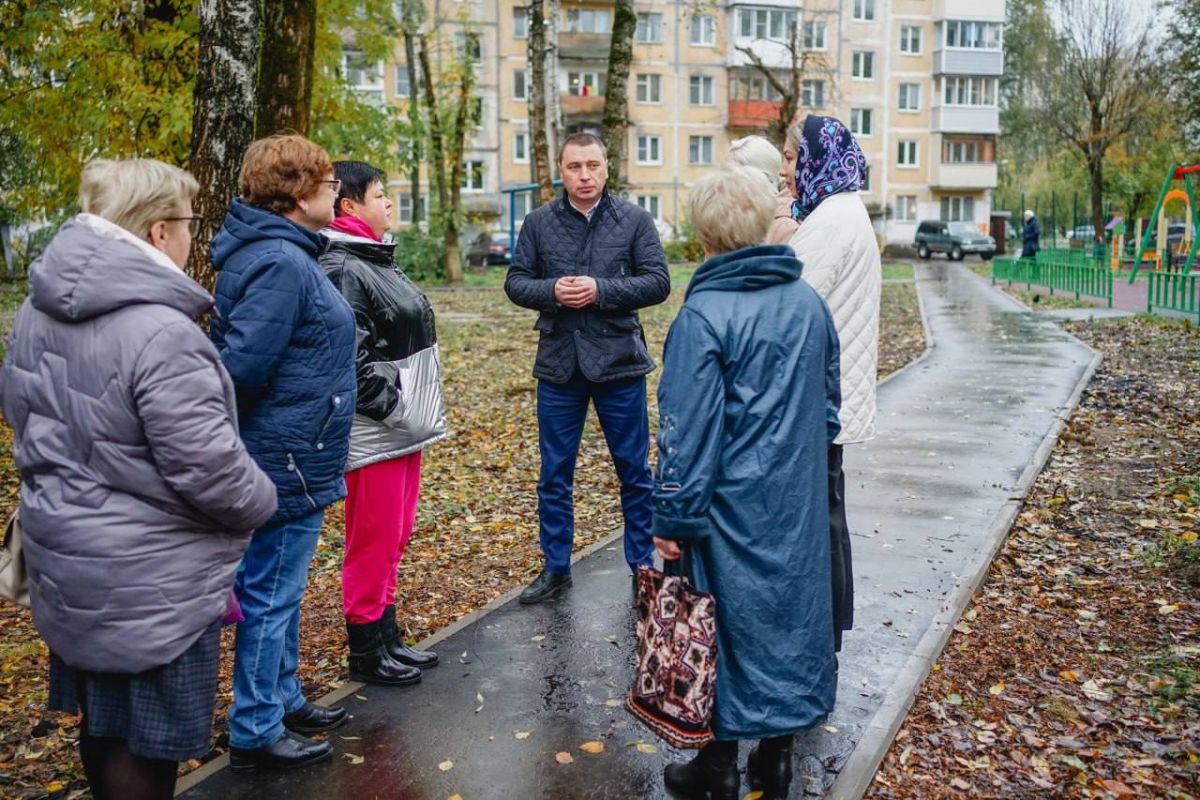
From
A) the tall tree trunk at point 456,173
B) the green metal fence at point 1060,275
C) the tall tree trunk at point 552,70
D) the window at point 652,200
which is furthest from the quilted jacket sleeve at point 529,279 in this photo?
the window at point 652,200

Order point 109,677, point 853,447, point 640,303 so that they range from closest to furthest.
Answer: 1. point 109,677
2. point 640,303
3. point 853,447

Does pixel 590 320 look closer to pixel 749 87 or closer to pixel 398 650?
pixel 398 650

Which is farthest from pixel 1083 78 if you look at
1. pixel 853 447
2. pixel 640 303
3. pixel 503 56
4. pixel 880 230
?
pixel 640 303

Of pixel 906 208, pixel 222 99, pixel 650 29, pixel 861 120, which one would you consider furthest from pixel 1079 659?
pixel 906 208

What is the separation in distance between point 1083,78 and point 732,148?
44.8 meters

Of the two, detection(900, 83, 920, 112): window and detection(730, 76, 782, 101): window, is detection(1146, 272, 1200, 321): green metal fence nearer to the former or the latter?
detection(730, 76, 782, 101): window

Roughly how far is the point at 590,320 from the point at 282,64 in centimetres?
468

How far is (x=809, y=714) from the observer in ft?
11.1

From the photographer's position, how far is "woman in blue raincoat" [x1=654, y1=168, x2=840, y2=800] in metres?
3.29

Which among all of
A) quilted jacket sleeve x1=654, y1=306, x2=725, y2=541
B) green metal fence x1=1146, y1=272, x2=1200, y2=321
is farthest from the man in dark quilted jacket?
green metal fence x1=1146, y1=272, x2=1200, y2=321

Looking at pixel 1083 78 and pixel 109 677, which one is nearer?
pixel 109 677

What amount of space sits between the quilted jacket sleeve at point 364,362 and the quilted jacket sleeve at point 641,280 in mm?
1272

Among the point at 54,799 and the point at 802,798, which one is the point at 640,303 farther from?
the point at 54,799

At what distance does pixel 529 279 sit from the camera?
534 centimetres
